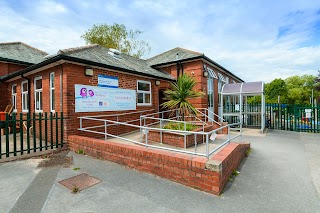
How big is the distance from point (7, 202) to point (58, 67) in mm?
4813

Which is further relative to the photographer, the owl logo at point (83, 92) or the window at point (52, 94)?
the window at point (52, 94)

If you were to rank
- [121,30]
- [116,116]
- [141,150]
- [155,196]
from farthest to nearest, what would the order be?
1. [121,30]
2. [116,116]
3. [141,150]
4. [155,196]

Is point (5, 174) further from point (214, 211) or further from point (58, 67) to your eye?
point (214, 211)

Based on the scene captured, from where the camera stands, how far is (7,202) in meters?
2.95

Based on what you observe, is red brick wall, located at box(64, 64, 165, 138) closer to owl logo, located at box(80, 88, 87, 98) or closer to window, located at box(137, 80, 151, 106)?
owl logo, located at box(80, 88, 87, 98)

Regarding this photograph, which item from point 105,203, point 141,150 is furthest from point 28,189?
point 141,150

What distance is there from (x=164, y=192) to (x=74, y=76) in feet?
16.7

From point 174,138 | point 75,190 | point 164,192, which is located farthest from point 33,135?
point 174,138

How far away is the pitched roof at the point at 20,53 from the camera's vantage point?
1231 centimetres

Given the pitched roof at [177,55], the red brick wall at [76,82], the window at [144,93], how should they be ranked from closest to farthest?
1. the red brick wall at [76,82]
2. the window at [144,93]
3. the pitched roof at [177,55]

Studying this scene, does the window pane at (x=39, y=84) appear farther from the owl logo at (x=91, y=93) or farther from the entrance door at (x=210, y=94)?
the entrance door at (x=210, y=94)

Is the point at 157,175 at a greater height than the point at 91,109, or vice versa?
the point at 91,109

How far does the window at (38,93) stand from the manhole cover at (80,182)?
5497mm

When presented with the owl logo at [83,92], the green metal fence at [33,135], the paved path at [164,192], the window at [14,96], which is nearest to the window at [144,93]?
the owl logo at [83,92]
